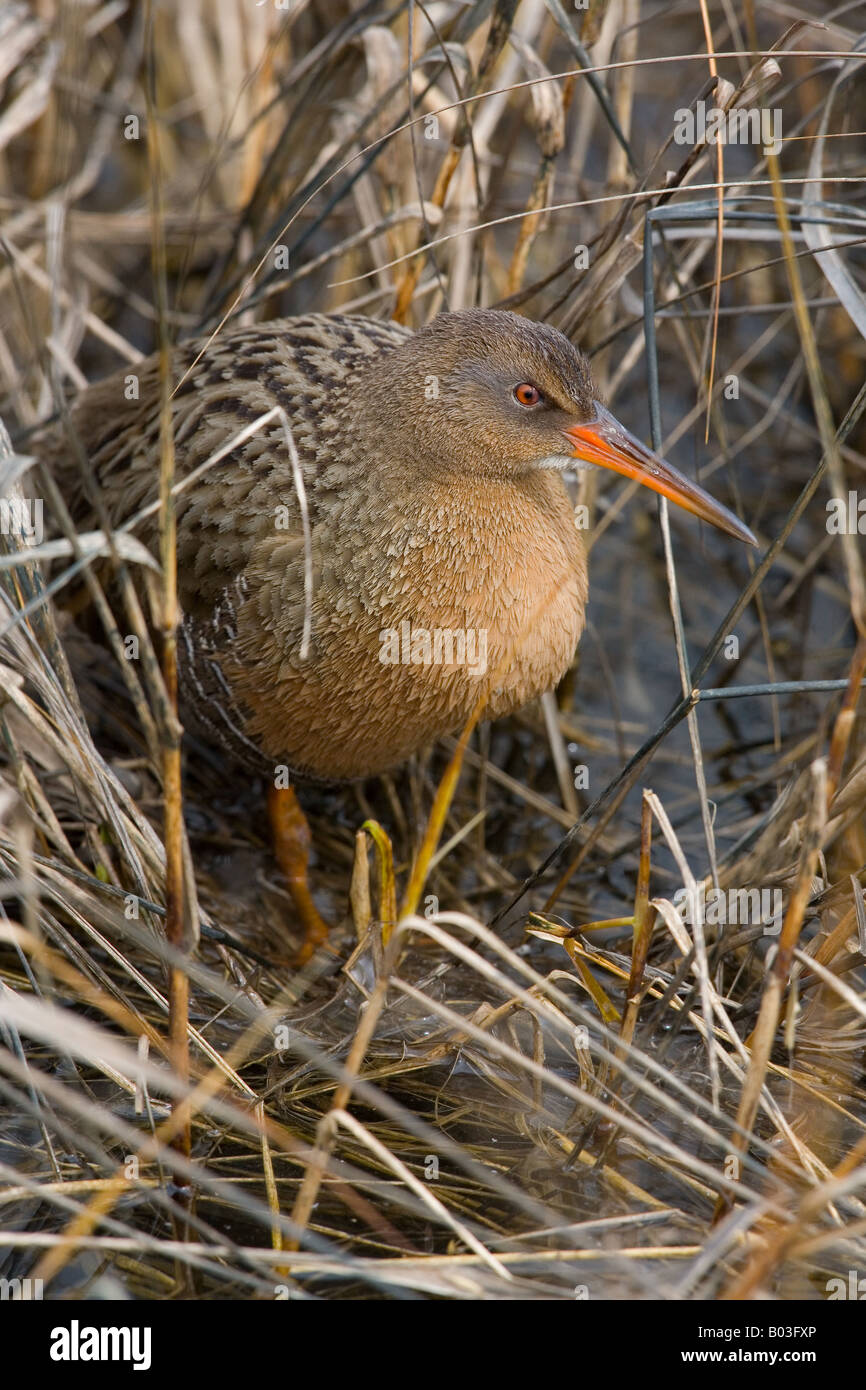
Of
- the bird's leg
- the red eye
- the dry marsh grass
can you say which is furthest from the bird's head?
the bird's leg

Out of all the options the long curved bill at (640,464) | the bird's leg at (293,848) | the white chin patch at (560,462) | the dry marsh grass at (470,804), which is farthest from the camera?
the bird's leg at (293,848)

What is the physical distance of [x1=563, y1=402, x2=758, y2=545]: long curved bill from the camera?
3.00m

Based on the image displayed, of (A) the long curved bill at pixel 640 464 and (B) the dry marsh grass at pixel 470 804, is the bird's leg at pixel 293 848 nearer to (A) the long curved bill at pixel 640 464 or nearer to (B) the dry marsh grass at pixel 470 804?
(B) the dry marsh grass at pixel 470 804

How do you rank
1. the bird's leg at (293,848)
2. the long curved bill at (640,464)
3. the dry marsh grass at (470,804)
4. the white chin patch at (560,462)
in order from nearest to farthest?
1. the dry marsh grass at (470,804)
2. the long curved bill at (640,464)
3. the white chin patch at (560,462)
4. the bird's leg at (293,848)

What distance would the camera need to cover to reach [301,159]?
4.85 meters

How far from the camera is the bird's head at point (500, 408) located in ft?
10.1

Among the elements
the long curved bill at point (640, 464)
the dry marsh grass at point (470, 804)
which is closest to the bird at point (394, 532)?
the long curved bill at point (640, 464)

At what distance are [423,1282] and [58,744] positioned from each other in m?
1.41

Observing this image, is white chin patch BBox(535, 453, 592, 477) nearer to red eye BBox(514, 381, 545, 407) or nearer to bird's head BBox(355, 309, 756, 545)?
bird's head BBox(355, 309, 756, 545)

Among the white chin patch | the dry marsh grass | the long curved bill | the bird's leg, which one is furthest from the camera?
the bird's leg

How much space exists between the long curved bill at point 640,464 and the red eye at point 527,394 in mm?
98

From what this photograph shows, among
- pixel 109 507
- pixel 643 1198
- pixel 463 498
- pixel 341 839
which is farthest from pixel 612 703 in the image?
pixel 643 1198
